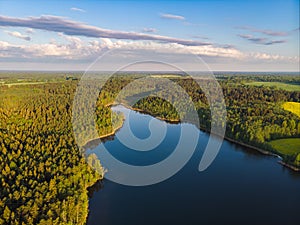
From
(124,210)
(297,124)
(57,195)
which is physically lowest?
(124,210)

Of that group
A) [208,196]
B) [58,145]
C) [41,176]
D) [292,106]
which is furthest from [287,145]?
[41,176]

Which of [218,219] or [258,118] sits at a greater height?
[258,118]

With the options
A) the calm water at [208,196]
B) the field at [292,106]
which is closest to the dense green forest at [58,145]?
the field at [292,106]

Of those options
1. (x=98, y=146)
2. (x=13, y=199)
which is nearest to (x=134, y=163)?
(x=98, y=146)

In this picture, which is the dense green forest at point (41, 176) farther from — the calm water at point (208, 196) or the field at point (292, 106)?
the field at point (292, 106)

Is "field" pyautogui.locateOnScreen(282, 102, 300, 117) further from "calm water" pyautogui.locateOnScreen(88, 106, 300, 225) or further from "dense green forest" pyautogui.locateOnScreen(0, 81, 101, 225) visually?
"dense green forest" pyautogui.locateOnScreen(0, 81, 101, 225)

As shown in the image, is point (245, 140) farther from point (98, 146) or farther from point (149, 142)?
point (98, 146)

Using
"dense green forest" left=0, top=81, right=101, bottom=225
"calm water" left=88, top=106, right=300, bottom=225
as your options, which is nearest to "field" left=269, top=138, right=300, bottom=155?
"calm water" left=88, top=106, right=300, bottom=225
